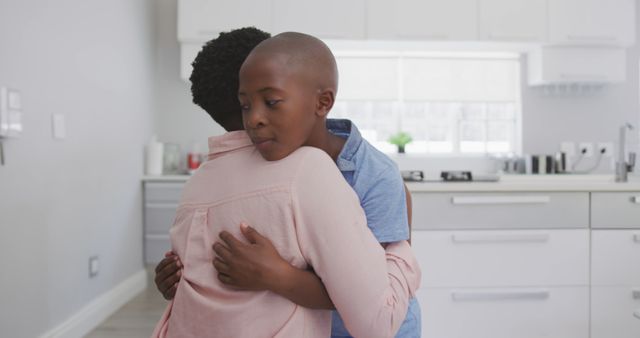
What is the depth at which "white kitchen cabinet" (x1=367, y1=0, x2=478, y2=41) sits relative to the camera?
181 inches

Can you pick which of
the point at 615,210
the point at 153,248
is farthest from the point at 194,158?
the point at 615,210

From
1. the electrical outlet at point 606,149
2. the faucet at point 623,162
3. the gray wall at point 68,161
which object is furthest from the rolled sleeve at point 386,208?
the electrical outlet at point 606,149

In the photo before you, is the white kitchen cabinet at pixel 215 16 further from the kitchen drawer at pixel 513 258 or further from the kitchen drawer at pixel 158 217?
the kitchen drawer at pixel 513 258

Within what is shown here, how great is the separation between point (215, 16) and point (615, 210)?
3.23 m

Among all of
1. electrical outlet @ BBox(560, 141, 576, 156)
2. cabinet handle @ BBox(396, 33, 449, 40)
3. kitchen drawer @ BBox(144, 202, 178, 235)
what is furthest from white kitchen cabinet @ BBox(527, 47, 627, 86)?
kitchen drawer @ BBox(144, 202, 178, 235)

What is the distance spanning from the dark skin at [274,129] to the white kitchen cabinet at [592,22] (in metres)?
4.49

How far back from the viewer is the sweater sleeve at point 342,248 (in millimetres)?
639

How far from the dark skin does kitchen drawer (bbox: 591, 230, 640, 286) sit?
2079 millimetres

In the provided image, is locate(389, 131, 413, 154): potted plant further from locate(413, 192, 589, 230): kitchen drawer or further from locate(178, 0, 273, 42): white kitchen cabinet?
locate(413, 192, 589, 230): kitchen drawer

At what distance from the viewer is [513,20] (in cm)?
466

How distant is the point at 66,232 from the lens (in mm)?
3037

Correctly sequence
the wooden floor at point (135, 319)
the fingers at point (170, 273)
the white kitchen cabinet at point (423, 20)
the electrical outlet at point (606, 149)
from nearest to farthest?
the fingers at point (170, 273) → the wooden floor at point (135, 319) → the white kitchen cabinet at point (423, 20) → the electrical outlet at point (606, 149)

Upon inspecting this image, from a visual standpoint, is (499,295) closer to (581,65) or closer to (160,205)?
(160,205)

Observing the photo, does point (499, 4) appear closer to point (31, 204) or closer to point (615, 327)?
point (615, 327)
